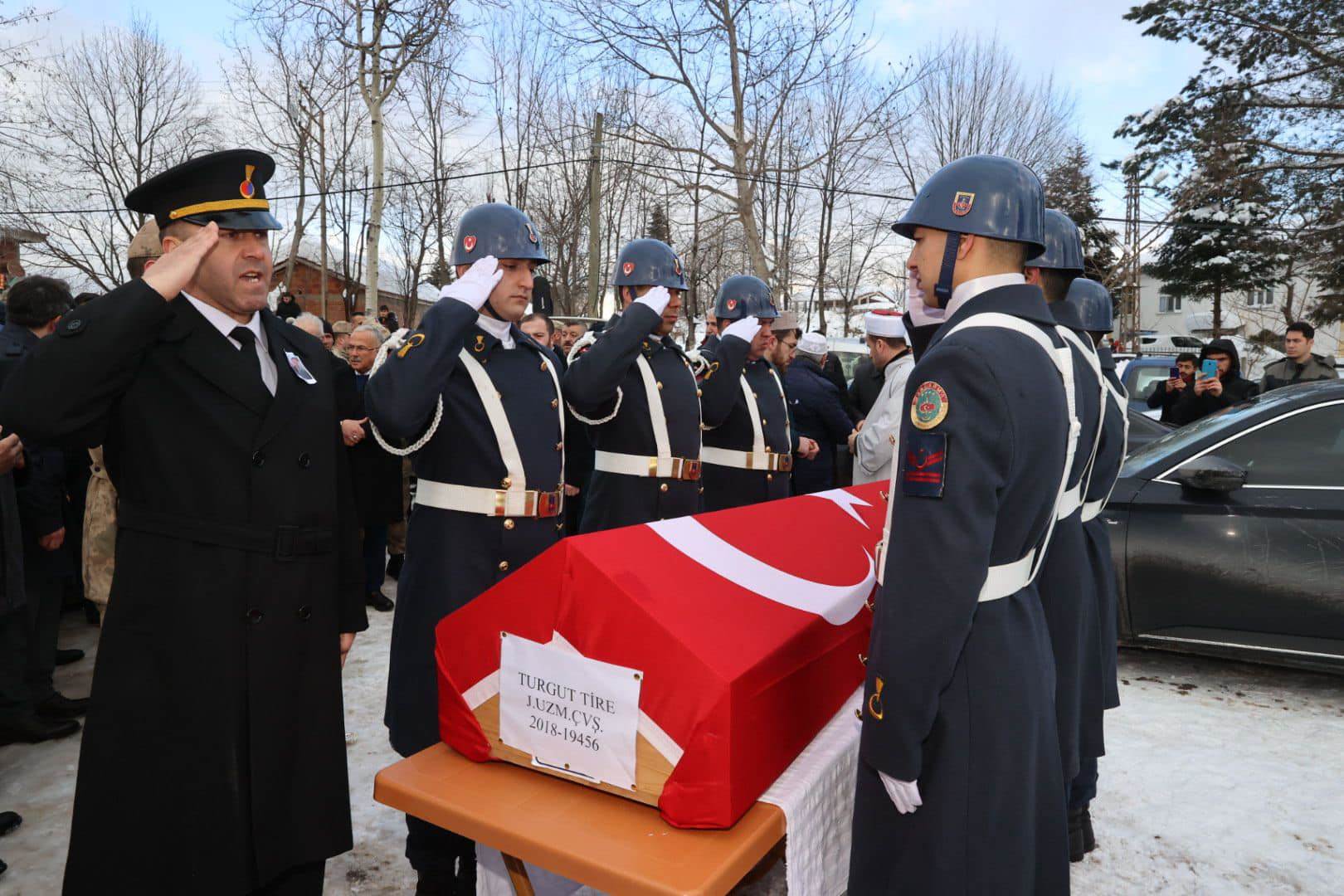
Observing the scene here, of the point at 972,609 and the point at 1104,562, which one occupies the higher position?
the point at 972,609

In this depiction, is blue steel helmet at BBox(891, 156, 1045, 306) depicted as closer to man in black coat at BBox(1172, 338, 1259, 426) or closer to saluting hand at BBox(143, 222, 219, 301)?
saluting hand at BBox(143, 222, 219, 301)

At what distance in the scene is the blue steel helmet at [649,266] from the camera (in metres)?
4.06

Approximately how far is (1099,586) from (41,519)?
4544 mm

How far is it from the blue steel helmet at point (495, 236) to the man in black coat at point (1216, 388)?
7.16 m

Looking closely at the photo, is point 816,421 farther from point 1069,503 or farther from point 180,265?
point 180,265

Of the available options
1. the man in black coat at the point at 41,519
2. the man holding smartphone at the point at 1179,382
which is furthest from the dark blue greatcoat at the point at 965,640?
the man holding smartphone at the point at 1179,382

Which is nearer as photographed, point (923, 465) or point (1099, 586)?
point (923, 465)

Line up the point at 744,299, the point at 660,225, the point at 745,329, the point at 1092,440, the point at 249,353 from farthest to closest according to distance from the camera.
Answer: the point at 660,225 < the point at 744,299 < the point at 745,329 < the point at 1092,440 < the point at 249,353

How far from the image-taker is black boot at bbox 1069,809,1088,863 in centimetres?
315

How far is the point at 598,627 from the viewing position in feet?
6.08

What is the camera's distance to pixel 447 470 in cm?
284

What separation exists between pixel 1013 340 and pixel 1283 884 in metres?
2.59

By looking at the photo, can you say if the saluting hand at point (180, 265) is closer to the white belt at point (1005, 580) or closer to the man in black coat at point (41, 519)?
the white belt at point (1005, 580)

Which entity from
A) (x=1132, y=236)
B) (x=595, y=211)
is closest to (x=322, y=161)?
(x=595, y=211)
